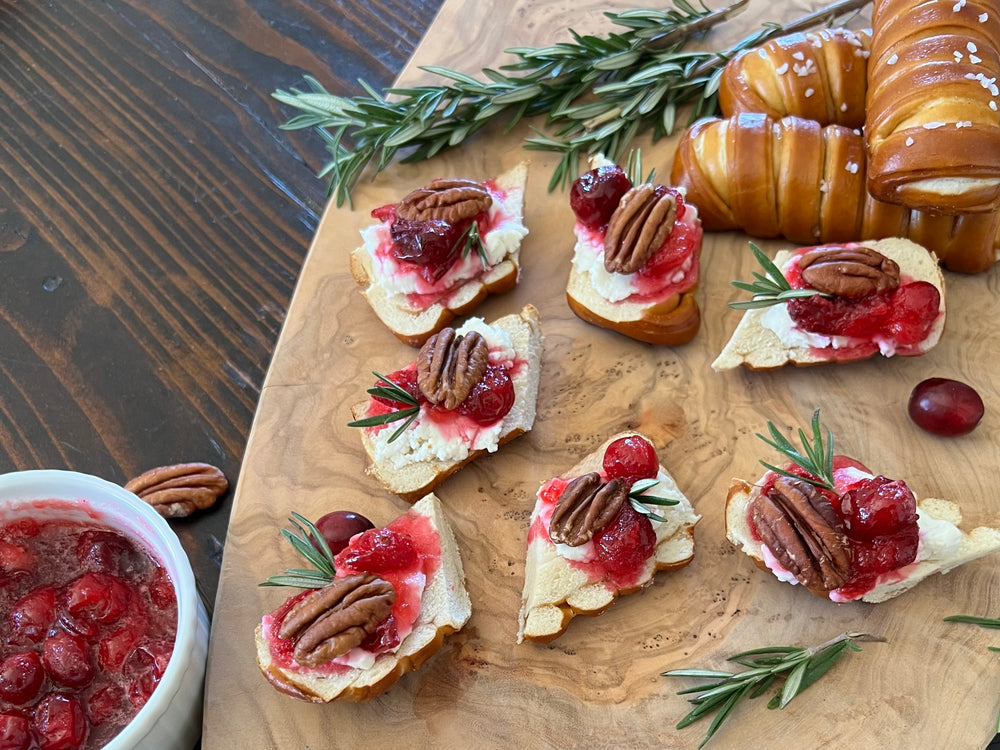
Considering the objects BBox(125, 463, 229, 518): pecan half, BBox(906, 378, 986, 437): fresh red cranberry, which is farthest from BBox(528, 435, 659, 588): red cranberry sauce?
BBox(125, 463, 229, 518): pecan half

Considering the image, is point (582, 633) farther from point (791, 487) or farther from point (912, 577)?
point (912, 577)

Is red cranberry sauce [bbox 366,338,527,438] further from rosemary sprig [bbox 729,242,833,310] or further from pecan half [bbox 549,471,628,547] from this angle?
rosemary sprig [bbox 729,242,833,310]

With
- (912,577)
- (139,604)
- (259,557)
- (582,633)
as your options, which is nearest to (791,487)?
(912,577)

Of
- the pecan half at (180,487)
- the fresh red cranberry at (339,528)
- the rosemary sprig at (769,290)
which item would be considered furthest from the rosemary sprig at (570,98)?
the fresh red cranberry at (339,528)

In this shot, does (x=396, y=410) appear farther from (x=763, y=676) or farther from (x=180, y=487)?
(x=763, y=676)

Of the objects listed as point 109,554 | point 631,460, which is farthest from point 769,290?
point 109,554
